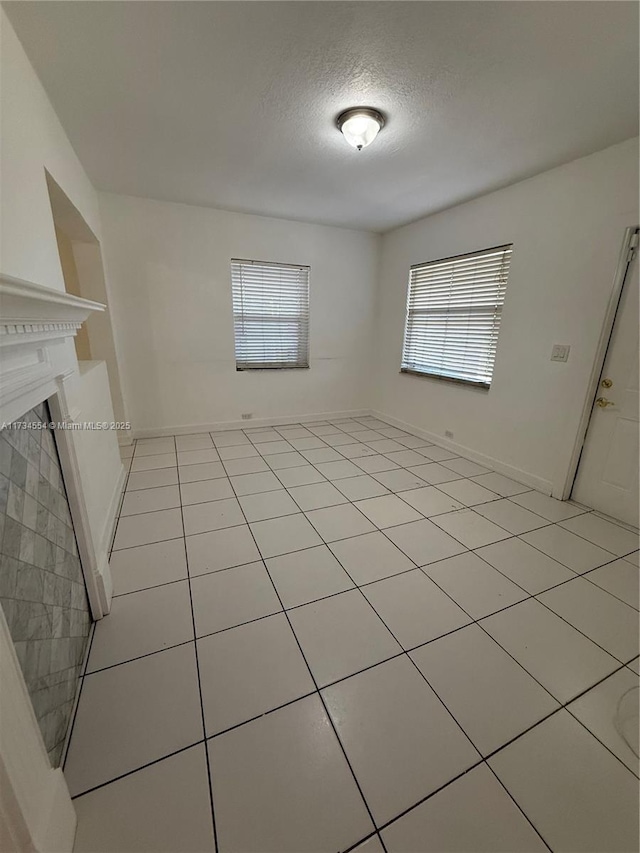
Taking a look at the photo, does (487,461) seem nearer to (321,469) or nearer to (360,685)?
(321,469)

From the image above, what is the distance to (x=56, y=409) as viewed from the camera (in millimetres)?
1262

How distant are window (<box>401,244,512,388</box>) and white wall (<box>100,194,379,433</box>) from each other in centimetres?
84

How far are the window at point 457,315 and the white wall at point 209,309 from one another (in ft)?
2.76

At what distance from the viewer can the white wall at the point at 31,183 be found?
1.26 metres

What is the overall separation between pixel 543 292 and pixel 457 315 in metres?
0.89

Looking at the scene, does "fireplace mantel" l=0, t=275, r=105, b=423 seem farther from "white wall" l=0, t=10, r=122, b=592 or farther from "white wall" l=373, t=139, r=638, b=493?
"white wall" l=373, t=139, r=638, b=493

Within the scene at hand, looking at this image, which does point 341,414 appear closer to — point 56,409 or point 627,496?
point 627,496

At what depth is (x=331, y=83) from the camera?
169cm

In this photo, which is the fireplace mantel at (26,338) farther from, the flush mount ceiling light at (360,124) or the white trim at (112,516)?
the flush mount ceiling light at (360,124)

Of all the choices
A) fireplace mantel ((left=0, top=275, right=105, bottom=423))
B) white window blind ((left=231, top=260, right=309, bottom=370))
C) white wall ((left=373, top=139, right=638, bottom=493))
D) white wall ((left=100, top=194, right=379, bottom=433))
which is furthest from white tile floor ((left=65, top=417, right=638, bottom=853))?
white window blind ((left=231, top=260, right=309, bottom=370))

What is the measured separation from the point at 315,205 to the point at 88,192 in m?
2.04

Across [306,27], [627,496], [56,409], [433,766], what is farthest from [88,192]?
[627,496]

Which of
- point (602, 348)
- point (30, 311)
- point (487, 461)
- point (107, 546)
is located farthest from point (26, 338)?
point (487, 461)

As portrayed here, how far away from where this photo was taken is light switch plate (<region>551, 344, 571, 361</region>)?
2586 mm
